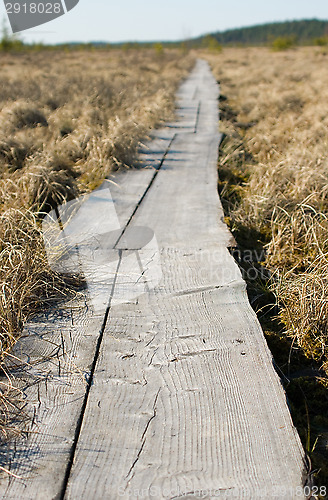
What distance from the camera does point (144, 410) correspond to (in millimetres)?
1616

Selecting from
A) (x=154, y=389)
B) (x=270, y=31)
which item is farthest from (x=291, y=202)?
(x=270, y=31)

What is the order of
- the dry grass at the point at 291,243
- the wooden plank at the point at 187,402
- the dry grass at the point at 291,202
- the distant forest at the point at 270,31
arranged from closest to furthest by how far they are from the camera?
the wooden plank at the point at 187,402 → the dry grass at the point at 291,243 → the dry grass at the point at 291,202 → the distant forest at the point at 270,31

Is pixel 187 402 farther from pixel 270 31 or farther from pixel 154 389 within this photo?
pixel 270 31

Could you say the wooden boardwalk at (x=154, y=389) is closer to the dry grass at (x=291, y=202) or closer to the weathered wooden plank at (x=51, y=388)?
the weathered wooden plank at (x=51, y=388)

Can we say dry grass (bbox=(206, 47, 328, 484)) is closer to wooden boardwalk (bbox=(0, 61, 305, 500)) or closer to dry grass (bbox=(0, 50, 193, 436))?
wooden boardwalk (bbox=(0, 61, 305, 500))

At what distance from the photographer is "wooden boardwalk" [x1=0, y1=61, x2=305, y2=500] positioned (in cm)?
137

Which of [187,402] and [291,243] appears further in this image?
[291,243]

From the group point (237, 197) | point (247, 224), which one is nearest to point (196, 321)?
point (247, 224)

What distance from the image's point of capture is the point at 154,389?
1.71m

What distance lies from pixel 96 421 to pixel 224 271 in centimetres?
128

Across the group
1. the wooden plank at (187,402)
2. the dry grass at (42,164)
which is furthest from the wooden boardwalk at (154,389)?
the dry grass at (42,164)

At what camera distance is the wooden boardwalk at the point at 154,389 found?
1372 mm

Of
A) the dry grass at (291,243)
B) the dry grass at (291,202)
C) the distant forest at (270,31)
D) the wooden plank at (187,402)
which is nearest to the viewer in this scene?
the wooden plank at (187,402)

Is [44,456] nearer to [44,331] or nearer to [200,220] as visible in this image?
[44,331]
